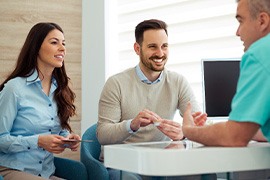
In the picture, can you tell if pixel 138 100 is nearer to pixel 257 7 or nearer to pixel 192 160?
pixel 257 7

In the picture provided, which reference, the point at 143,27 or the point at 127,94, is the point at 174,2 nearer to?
the point at 143,27

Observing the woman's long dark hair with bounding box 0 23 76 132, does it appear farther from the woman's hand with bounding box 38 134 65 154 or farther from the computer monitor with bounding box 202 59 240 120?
the computer monitor with bounding box 202 59 240 120

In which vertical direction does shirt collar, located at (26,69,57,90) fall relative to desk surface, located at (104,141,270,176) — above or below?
above

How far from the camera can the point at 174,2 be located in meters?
4.32

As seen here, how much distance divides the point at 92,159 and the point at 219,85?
3.38 ft

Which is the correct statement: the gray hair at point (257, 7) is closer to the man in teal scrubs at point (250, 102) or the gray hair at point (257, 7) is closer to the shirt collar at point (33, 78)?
the man in teal scrubs at point (250, 102)

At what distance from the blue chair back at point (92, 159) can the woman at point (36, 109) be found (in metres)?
0.14

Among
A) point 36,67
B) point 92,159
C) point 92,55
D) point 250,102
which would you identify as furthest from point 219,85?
point 250,102

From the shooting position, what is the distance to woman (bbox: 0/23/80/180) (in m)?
2.93

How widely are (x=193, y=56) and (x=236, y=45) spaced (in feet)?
1.32

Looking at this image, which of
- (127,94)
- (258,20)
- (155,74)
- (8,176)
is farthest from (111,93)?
(258,20)

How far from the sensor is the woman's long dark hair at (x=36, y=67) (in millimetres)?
3172

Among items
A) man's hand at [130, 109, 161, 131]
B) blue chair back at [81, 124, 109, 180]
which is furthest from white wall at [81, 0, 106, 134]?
man's hand at [130, 109, 161, 131]

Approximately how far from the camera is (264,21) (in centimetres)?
161
